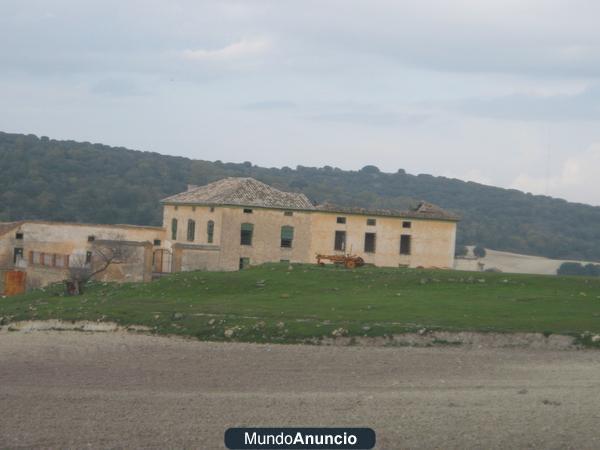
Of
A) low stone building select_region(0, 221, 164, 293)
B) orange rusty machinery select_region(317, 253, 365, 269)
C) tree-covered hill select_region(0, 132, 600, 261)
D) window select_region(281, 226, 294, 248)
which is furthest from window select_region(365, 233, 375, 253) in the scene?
tree-covered hill select_region(0, 132, 600, 261)

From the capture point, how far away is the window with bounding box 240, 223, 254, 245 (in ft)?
207

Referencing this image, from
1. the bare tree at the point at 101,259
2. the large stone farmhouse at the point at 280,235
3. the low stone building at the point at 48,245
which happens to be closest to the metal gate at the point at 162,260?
the large stone farmhouse at the point at 280,235

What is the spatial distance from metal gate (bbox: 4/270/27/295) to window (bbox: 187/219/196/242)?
1013 centimetres

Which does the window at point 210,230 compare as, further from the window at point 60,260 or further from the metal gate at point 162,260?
the window at point 60,260

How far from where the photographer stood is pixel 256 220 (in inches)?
2504

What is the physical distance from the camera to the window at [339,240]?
2501 inches

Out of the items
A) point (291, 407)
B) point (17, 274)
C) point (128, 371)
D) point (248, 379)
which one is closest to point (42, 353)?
point (128, 371)

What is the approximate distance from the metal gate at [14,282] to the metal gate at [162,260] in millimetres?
7316

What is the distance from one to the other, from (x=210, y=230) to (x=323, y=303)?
89.7 feet

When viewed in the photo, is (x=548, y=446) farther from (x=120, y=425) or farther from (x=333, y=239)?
(x=333, y=239)

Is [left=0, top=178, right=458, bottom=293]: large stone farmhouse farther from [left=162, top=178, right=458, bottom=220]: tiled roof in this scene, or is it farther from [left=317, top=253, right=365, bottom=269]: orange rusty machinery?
[left=317, top=253, right=365, bottom=269]: orange rusty machinery

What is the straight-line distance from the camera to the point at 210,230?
2510 inches

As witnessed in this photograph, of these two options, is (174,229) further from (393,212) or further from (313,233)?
(393,212)

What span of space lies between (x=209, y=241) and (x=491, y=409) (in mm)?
44938
